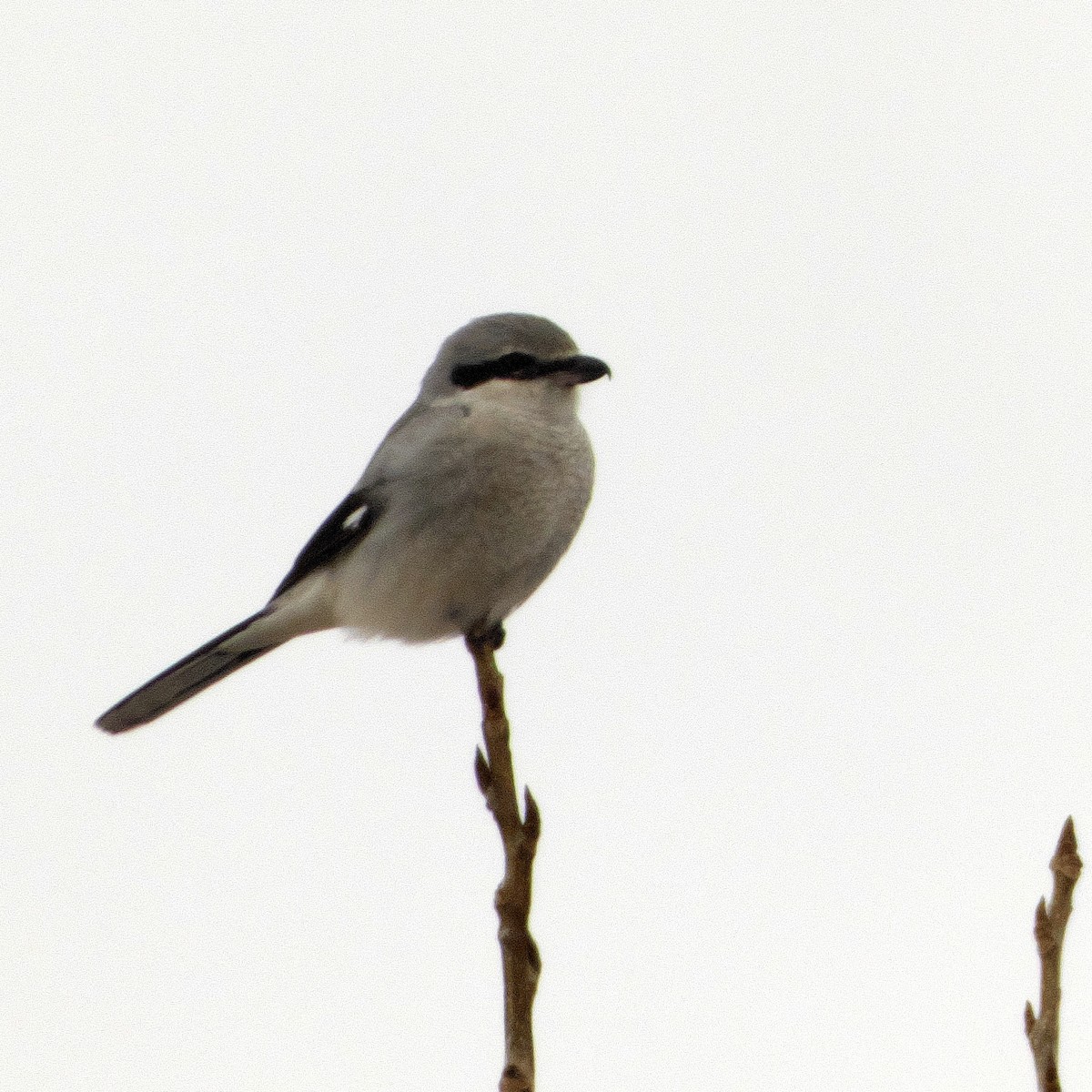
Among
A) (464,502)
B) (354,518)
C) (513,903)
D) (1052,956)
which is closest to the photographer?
(1052,956)

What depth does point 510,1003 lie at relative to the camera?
177 cm

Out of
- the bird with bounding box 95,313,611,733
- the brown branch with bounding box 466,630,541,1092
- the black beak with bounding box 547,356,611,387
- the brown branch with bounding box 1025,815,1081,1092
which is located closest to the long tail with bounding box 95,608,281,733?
the bird with bounding box 95,313,611,733

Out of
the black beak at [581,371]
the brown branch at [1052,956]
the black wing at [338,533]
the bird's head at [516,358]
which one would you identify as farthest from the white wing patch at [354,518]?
the brown branch at [1052,956]

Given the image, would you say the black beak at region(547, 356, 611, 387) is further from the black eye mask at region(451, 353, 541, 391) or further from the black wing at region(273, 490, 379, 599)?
the black wing at region(273, 490, 379, 599)

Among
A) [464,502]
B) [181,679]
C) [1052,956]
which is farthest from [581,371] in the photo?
[1052,956]

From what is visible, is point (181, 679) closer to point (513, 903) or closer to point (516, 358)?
point (516, 358)

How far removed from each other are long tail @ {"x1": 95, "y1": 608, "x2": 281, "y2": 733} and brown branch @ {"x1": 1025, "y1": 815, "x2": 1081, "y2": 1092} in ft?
10.6

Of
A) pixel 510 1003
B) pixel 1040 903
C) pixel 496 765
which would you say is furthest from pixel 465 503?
pixel 1040 903

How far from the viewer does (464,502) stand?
3885 millimetres

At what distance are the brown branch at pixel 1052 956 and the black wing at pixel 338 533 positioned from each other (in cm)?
278

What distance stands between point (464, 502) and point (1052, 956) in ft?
8.33

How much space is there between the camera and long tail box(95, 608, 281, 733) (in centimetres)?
457

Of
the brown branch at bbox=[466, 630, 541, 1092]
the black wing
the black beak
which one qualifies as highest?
the black beak

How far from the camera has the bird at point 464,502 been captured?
3.88 m
